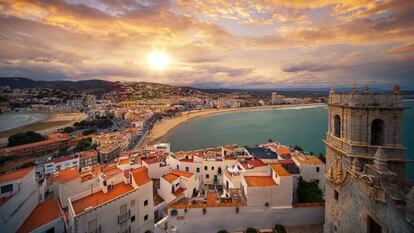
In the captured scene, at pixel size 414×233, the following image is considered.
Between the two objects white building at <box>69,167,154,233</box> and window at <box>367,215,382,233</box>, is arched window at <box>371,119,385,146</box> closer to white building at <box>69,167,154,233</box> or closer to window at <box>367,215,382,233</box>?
window at <box>367,215,382,233</box>

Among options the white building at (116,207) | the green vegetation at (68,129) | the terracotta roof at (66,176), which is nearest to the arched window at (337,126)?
the white building at (116,207)

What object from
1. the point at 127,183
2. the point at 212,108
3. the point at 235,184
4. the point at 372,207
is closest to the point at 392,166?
the point at 372,207

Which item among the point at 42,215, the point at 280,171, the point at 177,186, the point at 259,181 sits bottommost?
the point at 177,186

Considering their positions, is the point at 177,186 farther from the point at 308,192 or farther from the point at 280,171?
the point at 308,192

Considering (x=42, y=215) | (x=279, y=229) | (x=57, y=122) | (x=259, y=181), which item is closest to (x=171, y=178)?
(x=259, y=181)

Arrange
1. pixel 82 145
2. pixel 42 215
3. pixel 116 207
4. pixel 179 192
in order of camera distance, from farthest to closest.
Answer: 1. pixel 82 145
2. pixel 179 192
3. pixel 42 215
4. pixel 116 207
